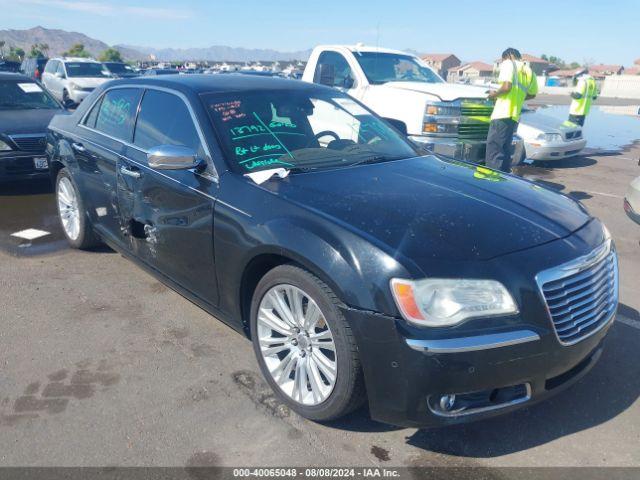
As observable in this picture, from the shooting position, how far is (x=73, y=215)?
205 inches

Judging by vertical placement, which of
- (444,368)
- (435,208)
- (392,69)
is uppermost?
(392,69)

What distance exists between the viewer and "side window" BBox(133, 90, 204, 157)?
3.54 metres

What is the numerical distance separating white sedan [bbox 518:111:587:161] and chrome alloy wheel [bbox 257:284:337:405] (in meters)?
8.23

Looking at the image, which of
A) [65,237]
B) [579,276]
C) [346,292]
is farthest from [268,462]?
[65,237]

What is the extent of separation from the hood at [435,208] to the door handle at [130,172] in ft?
4.01

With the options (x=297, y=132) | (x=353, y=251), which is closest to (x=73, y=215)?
(x=297, y=132)

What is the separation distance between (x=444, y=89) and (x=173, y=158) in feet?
18.8

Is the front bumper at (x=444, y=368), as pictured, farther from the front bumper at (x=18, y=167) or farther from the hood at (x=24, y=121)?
the hood at (x=24, y=121)

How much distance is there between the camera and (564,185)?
875 cm

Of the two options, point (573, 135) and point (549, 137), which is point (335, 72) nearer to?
point (549, 137)

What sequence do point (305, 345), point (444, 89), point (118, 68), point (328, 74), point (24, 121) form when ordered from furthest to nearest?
1. point (118, 68)
2. point (328, 74)
3. point (444, 89)
4. point (24, 121)
5. point (305, 345)

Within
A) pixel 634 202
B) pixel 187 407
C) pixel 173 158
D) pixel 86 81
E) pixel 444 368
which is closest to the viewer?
pixel 444 368

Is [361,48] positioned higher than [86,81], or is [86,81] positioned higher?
[361,48]

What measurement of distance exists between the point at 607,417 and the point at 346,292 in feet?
5.36
